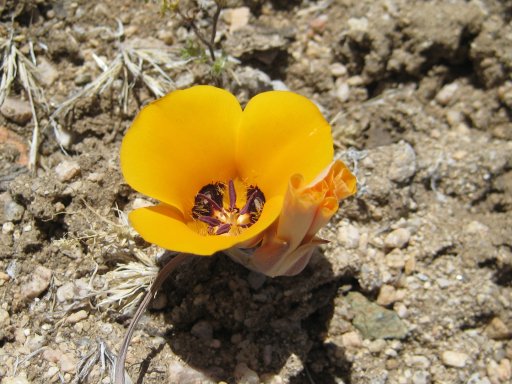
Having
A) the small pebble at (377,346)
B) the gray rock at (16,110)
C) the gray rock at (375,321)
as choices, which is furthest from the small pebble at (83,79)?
the small pebble at (377,346)

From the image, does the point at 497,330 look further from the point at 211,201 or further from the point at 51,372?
the point at 51,372

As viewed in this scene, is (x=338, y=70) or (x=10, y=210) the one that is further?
(x=338, y=70)

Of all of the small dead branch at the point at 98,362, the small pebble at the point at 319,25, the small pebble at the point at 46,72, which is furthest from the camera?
the small pebble at the point at 319,25

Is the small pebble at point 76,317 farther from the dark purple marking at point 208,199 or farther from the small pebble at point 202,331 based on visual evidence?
the dark purple marking at point 208,199

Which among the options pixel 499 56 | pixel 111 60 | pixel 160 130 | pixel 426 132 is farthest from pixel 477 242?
pixel 111 60

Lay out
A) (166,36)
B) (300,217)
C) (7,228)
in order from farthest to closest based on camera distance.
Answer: (166,36)
(7,228)
(300,217)

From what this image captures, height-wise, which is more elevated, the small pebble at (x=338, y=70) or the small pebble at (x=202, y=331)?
the small pebble at (x=338, y=70)

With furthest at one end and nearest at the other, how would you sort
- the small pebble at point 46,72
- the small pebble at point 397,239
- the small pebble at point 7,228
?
1. the small pebble at point 46,72
2. the small pebble at point 397,239
3. the small pebble at point 7,228

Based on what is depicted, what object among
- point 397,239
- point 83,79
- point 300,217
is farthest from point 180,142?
point 397,239
